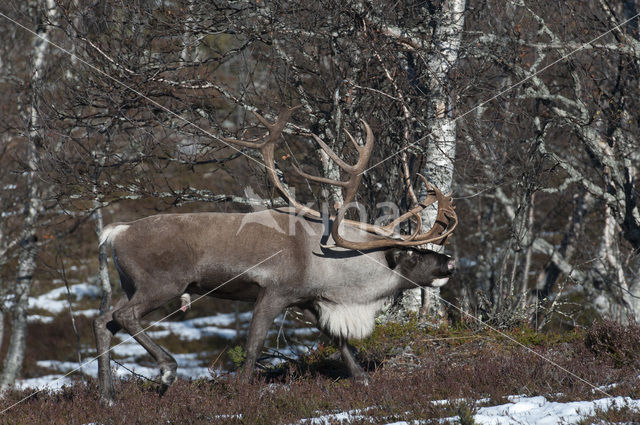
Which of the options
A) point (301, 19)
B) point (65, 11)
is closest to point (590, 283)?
point (301, 19)

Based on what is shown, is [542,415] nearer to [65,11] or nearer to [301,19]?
[301,19]

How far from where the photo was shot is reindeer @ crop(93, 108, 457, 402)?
6.67 meters

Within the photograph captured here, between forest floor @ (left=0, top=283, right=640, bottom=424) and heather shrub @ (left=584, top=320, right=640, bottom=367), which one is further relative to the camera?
heather shrub @ (left=584, top=320, right=640, bottom=367)

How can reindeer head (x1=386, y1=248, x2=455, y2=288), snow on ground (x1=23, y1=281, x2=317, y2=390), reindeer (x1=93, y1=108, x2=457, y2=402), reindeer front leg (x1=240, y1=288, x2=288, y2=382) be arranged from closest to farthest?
1. reindeer (x1=93, y1=108, x2=457, y2=402)
2. reindeer front leg (x1=240, y1=288, x2=288, y2=382)
3. reindeer head (x1=386, y1=248, x2=455, y2=288)
4. snow on ground (x1=23, y1=281, x2=317, y2=390)

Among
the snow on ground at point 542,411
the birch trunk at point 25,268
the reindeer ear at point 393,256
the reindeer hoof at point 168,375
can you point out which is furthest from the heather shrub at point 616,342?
the birch trunk at point 25,268

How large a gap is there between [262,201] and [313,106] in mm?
1469

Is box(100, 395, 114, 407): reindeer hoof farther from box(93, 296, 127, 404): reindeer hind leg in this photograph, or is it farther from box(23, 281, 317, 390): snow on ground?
box(23, 281, 317, 390): snow on ground

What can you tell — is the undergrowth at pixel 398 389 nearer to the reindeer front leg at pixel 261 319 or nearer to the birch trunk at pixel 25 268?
the reindeer front leg at pixel 261 319

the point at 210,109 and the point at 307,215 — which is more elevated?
the point at 210,109

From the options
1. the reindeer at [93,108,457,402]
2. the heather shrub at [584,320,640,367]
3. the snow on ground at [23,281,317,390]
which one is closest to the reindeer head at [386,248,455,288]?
the reindeer at [93,108,457,402]

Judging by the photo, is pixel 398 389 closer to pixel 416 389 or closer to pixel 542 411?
pixel 416 389

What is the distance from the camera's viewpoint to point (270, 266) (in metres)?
6.81

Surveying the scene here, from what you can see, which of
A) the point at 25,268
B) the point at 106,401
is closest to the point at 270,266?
the point at 106,401

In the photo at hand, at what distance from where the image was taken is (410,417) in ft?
17.6
